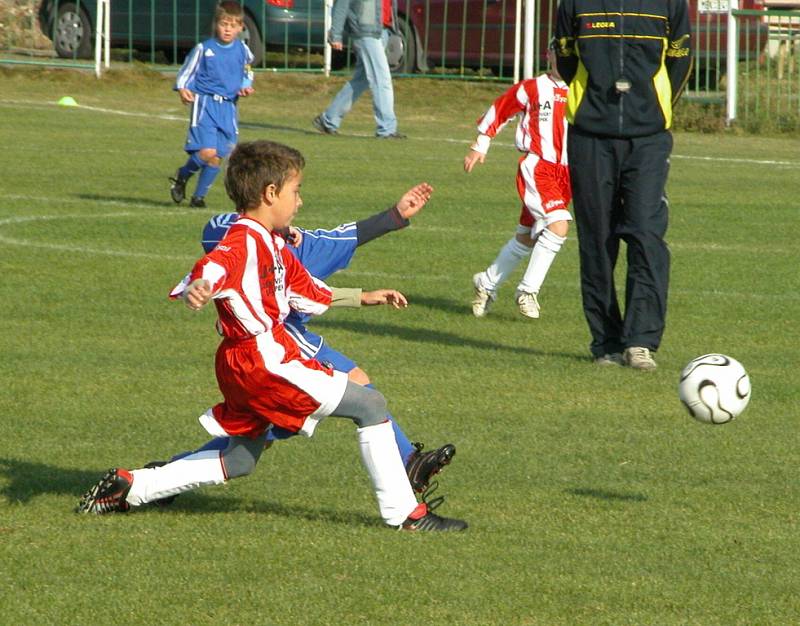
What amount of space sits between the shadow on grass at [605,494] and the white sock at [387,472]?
87 centimetres

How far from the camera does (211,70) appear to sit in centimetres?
1487

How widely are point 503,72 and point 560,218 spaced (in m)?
15.7

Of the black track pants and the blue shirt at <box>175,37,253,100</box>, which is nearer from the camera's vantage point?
the black track pants

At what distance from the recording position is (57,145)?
18375 mm

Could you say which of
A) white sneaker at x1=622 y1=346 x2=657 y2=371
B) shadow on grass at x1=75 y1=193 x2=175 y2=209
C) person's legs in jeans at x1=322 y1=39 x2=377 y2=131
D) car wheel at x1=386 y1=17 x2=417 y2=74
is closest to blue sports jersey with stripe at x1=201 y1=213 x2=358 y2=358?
white sneaker at x1=622 y1=346 x2=657 y2=371

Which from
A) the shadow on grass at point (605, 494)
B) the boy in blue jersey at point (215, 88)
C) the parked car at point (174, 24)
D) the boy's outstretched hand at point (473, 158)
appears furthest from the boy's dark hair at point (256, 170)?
the parked car at point (174, 24)

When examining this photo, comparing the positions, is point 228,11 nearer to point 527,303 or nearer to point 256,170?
point 527,303

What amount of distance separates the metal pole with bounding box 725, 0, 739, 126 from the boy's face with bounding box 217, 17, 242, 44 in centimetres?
945

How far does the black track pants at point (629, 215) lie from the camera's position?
8.71 metres

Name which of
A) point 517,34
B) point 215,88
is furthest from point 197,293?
point 517,34

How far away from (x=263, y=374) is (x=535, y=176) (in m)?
5.13

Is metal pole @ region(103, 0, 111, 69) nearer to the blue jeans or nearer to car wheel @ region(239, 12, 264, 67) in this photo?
car wheel @ region(239, 12, 264, 67)

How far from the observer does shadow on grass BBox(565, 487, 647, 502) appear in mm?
6277

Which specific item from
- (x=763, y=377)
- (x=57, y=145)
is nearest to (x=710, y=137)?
(x=57, y=145)
